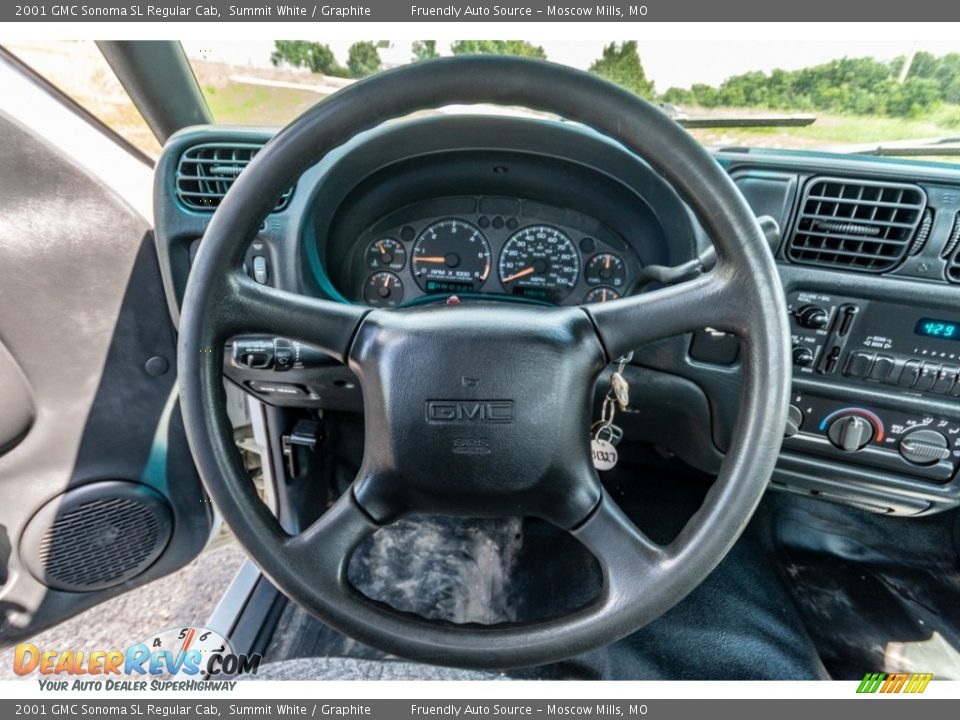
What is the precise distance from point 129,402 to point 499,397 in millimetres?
1103

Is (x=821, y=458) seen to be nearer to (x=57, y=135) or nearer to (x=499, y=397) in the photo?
(x=499, y=397)

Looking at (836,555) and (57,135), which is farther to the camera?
(836,555)

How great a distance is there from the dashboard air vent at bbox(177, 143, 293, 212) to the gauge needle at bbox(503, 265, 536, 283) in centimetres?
53

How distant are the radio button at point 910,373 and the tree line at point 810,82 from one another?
21.0 inches

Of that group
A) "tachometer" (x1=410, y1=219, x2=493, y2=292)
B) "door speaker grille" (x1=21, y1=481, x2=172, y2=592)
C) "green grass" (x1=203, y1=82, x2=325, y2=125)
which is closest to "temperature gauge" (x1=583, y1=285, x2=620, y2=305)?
"tachometer" (x1=410, y1=219, x2=493, y2=292)

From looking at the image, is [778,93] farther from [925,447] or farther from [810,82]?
[925,447]

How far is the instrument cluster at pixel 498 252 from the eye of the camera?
1277 mm

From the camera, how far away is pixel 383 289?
4.45 ft

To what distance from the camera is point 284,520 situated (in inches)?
62.2

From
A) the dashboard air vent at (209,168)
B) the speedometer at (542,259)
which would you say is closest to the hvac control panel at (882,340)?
the speedometer at (542,259)

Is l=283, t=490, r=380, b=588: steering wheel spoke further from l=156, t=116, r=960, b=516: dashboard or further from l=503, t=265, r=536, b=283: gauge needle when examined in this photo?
l=503, t=265, r=536, b=283: gauge needle

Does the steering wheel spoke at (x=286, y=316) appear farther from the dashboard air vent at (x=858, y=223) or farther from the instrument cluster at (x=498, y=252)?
the dashboard air vent at (x=858, y=223)

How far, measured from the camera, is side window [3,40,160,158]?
1.10m

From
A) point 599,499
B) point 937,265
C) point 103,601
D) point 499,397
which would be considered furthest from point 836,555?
point 103,601
